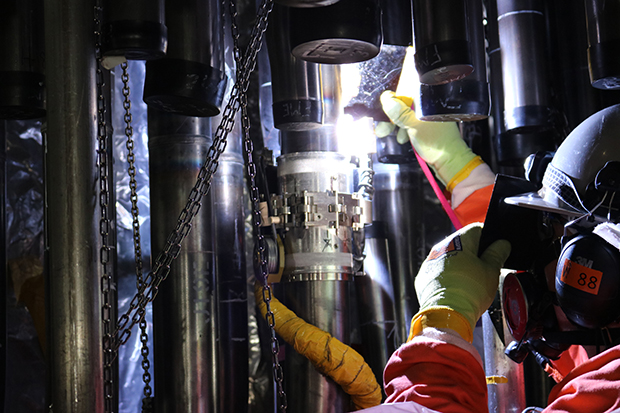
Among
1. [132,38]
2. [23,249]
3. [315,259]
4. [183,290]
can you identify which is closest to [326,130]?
[315,259]

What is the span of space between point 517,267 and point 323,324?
3.28 feet

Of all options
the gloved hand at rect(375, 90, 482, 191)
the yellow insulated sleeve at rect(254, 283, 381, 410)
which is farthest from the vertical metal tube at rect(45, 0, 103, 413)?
the gloved hand at rect(375, 90, 482, 191)

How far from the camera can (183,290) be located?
257 cm

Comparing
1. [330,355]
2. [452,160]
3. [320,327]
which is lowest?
[330,355]

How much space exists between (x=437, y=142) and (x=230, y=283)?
1125 millimetres

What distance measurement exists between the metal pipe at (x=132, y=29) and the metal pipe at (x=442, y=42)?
0.87 metres

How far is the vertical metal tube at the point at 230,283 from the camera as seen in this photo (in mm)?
2859

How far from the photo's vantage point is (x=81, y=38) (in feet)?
6.01

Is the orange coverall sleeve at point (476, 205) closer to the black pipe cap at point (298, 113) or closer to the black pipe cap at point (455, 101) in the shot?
the black pipe cap at point (455, 101)

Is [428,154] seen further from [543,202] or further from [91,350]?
[91,350]

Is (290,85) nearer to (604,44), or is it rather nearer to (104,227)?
(104,227)

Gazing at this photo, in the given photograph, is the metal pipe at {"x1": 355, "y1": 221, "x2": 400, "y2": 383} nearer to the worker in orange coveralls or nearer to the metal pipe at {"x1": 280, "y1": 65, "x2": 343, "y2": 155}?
the metal pipe at {"x1": 280, "y1": 65, "x2": 343, "y2": 155}

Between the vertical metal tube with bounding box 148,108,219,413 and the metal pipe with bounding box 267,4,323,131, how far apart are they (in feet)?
1.29

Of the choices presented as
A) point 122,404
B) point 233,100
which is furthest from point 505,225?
point 122,404
